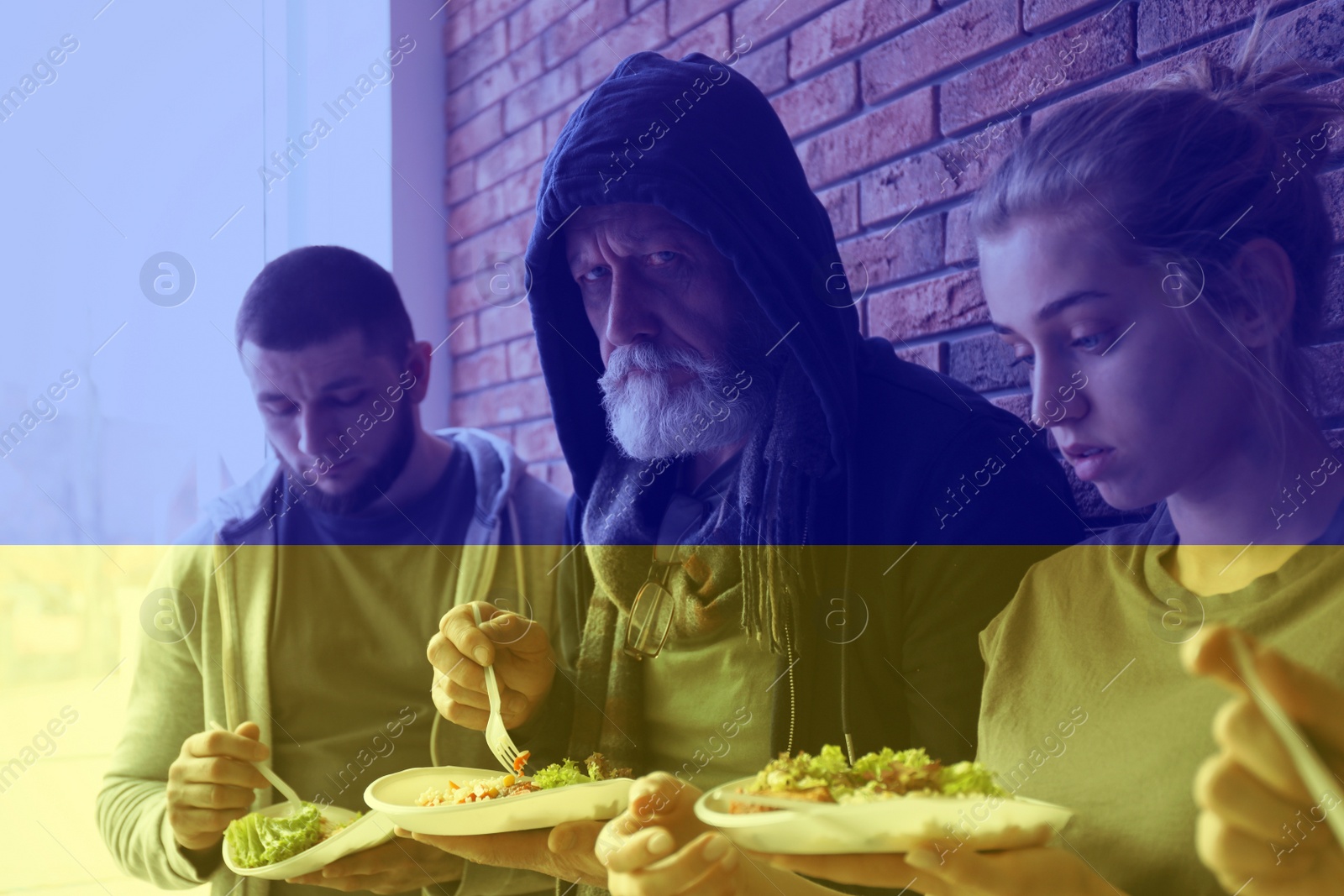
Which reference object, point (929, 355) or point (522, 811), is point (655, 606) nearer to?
point (522, 811)

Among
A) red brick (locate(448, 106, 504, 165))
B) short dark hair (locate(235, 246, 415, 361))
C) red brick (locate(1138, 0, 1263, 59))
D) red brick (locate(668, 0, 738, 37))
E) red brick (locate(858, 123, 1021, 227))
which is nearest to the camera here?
red brick (locate(1138, 0, 1263, 59))

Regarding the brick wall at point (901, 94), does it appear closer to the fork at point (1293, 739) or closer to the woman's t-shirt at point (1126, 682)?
the woman's t-shirt at point (1126, 682)

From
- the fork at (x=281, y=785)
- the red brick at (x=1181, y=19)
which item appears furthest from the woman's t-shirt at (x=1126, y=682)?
the fork at (x=281, y=785)

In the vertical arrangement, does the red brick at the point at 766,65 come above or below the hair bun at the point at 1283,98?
above

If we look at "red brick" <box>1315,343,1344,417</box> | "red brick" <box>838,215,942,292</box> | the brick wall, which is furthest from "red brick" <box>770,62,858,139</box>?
"red brick" <box>1315,343,1344,417</box>

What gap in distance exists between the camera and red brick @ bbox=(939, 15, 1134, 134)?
0.73m

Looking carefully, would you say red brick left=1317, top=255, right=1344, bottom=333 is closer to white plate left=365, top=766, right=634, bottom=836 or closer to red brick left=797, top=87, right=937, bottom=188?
red brick left=797, top=87, right=937, bottom=188

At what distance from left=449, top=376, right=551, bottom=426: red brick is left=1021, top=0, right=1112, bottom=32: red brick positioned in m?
0.64

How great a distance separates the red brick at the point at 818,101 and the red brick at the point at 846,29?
1cm

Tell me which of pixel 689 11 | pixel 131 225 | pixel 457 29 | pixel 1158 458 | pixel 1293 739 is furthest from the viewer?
pixel 131 225

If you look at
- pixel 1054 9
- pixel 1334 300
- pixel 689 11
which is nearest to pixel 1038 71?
pixel 1054 9

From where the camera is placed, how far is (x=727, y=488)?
940mm

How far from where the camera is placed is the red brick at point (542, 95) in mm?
1157

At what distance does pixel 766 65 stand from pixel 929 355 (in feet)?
1.13
